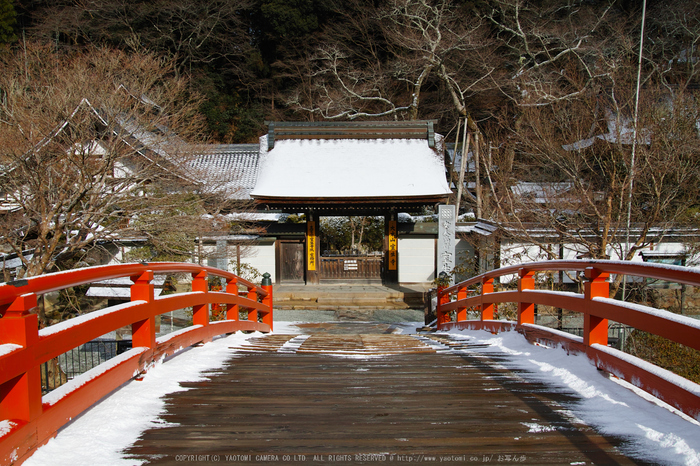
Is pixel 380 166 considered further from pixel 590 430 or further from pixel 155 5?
pixel 155 5

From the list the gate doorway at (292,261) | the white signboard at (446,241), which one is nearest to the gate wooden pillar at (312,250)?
the gate doorway at (292,261)

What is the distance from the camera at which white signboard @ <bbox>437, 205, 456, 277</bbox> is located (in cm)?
1350

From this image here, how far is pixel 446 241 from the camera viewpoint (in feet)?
44.3

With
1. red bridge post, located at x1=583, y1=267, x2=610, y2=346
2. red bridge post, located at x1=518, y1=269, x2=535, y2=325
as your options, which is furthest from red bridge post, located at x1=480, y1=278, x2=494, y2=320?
red bridge post, located at x1=583, y1=267, x2=610, y2=346

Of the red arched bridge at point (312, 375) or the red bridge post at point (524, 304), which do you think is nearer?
the red arched bridge at point (312, 375)

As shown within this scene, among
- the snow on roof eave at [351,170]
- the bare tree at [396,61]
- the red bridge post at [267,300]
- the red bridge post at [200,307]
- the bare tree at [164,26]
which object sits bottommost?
the red bridge post at [267,300]

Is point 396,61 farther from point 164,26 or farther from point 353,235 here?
point 164,26

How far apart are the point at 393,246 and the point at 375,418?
12505 mm

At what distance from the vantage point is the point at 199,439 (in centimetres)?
222

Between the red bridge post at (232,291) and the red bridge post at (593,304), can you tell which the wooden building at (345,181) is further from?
the red bridge post at (593,304)

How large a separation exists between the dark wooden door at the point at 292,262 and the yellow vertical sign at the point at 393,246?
2839 mm

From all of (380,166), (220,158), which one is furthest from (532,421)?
(220,158)

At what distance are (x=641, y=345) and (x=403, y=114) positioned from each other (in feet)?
60.1

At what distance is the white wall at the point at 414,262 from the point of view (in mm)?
14930
